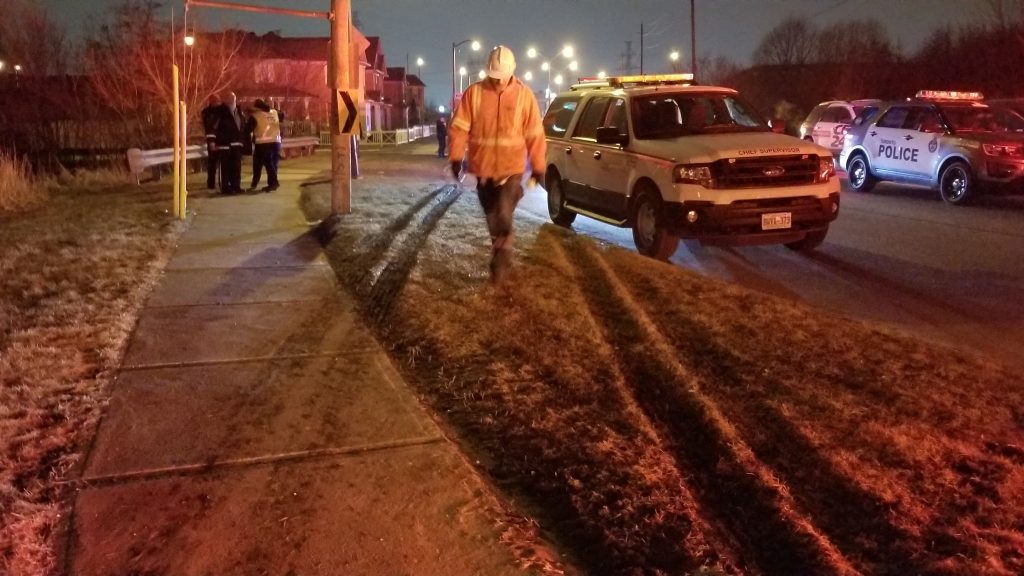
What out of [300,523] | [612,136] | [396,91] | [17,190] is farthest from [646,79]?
[396,91]

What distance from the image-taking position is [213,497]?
12.9 ft

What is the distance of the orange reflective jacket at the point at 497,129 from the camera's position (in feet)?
23.0

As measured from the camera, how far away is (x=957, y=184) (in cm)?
1527

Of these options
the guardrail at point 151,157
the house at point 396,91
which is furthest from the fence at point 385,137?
the house at point 396,91

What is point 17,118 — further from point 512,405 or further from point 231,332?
point 512,405

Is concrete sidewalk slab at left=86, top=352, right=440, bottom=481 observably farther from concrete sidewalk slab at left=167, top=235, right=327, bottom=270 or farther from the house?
the house

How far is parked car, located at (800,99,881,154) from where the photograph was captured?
21703 mm

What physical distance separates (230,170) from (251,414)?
11.1 meters

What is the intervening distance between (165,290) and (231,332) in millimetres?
1655

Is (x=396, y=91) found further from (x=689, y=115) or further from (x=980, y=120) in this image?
(x=689, y=115)

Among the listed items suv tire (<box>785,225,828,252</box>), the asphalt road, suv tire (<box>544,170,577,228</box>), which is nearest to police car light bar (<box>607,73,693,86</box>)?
suv tire (<box>544,170,577,228</box>)

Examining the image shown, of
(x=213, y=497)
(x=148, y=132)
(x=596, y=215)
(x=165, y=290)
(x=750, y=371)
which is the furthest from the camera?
(x=148, y=132)

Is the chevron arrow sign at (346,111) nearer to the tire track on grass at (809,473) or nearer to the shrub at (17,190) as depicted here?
the shrub at (17,190)

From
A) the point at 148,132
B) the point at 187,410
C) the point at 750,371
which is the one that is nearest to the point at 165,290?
the point at 187,410
